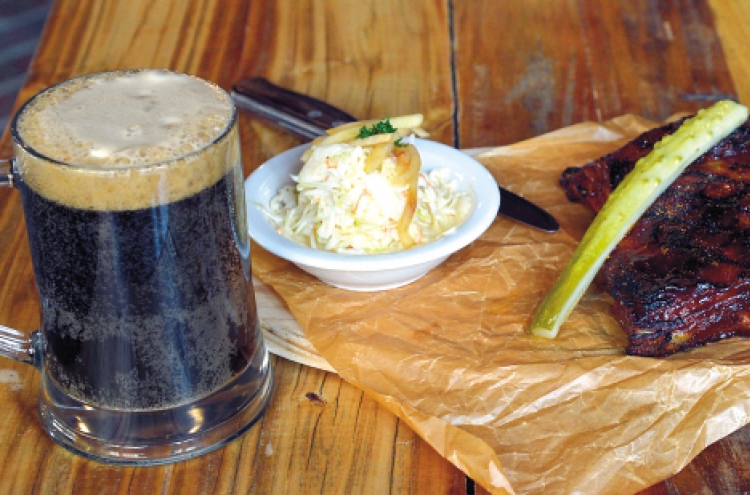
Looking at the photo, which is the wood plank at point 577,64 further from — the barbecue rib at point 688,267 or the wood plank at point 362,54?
the barbecue rib at point 688,267

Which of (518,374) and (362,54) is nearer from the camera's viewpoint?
(518,374)

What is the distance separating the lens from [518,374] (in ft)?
7.11

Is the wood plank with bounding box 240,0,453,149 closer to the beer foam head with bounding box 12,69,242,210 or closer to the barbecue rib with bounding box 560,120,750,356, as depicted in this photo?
the barbecue rib with bounding box 560,120,750,356

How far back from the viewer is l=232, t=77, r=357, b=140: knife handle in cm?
313

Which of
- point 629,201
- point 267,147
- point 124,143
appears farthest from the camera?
point 267,147

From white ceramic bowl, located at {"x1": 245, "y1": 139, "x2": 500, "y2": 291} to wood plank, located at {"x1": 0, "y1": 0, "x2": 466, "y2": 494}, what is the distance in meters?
0.29

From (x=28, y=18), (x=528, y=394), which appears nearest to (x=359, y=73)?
(x=528, y=394)

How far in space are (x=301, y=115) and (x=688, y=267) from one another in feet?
4.94

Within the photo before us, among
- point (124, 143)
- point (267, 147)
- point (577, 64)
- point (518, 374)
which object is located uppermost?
point (124, 143)

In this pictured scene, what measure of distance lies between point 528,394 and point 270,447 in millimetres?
623

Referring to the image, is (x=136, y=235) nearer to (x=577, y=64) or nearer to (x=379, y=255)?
(x=379, y=255)

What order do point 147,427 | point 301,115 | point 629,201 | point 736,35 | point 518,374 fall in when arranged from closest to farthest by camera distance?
point 147,427 → point 518,374 → point 629,201 → point 301,115 → point 736,35

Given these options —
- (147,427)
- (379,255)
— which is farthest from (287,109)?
(147,427)

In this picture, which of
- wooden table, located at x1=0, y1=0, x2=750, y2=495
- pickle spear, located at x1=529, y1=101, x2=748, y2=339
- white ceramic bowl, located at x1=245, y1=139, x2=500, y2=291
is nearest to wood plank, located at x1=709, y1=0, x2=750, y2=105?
wooden table, located at x1=0, y1=0, x2=750, y2=495
